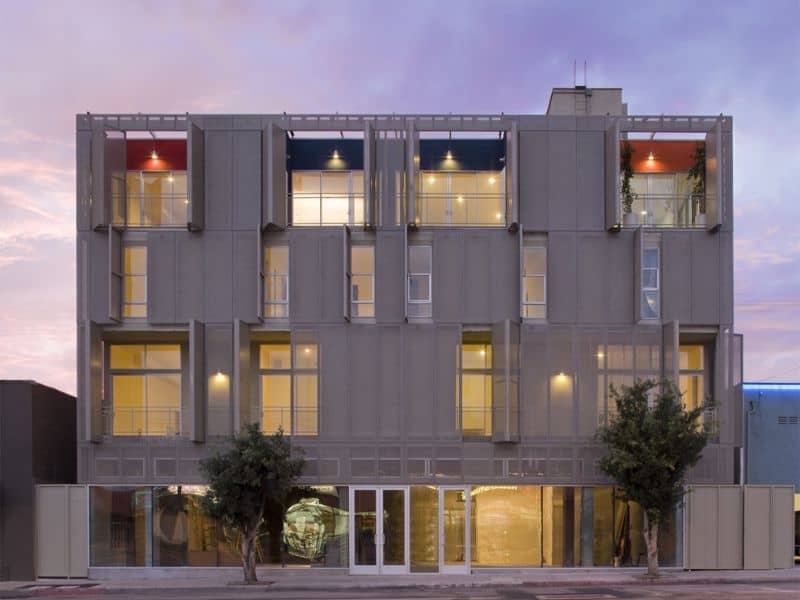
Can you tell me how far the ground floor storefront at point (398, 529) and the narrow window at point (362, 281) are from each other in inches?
221

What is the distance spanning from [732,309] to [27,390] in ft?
73.5

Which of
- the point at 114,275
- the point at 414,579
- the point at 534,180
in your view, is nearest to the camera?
the point at 414,579

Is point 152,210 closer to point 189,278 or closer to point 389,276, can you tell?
point 189,278

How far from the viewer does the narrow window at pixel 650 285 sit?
88.3ft

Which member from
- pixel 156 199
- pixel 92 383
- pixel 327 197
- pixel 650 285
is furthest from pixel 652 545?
pixel 156 199

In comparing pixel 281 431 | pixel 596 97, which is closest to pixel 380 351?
pixel 281 431

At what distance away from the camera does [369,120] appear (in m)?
27.0

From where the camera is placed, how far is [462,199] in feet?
90.1

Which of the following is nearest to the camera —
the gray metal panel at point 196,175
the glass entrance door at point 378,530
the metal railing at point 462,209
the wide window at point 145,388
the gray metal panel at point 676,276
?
the glass entrance door at point 378,530

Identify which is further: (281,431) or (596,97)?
(596,97)

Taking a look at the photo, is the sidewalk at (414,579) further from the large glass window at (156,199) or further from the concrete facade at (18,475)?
the large glass window at (156,199)

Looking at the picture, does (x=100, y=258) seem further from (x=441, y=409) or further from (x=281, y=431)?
(x=441, y=409)

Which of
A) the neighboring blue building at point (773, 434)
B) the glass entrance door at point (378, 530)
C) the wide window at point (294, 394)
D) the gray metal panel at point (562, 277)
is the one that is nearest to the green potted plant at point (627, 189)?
the gray metal panel at point (562, 277)

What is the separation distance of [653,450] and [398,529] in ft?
26.7
